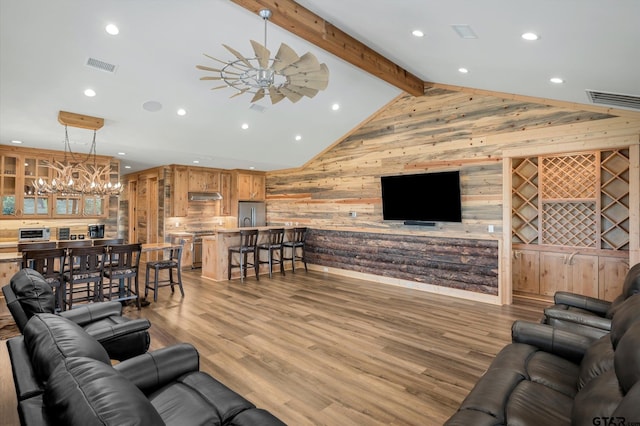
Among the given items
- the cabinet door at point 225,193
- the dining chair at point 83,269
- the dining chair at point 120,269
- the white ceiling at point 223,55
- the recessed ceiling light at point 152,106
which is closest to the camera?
the white ceiling at point 223,55

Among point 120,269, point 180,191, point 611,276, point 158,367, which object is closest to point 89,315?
point 158,367

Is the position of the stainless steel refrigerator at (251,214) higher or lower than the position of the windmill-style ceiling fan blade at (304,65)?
lower

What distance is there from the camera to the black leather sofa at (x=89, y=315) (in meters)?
2.27

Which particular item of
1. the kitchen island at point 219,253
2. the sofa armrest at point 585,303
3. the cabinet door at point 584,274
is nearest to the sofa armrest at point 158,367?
the sofa armrest at point 585,303

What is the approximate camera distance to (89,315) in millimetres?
2959

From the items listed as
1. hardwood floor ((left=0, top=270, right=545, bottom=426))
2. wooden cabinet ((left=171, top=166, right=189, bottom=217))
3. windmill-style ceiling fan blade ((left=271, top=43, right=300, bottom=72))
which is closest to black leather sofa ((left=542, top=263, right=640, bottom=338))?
hardwood floor ((left=0, top=270, right=545, bottom=426))

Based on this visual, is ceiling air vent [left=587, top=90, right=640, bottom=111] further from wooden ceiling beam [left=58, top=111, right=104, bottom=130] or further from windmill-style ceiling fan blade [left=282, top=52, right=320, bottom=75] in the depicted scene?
wooden ceiling beam [left=58, top=111, right=104, bottom=130]

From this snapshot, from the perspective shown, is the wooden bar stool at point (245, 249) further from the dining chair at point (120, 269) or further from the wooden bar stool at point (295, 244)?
the dining chair at point (120, 269)

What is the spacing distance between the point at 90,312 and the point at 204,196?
550cm

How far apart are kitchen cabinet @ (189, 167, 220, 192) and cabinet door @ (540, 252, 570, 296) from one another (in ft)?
23.5

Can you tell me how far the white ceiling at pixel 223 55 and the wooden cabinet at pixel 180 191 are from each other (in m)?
1.88

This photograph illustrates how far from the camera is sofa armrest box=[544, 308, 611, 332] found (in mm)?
2523

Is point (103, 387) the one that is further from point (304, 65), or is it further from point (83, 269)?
point (83, 269)

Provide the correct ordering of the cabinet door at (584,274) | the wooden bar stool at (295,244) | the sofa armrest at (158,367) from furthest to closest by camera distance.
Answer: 1. the wooden bar stool at (295,244)
2. the cabinet door at (584,274)
3. the sofa armrest at (158,367)
